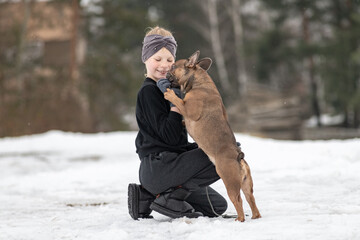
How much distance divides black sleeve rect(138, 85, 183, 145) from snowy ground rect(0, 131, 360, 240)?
0.69 meters

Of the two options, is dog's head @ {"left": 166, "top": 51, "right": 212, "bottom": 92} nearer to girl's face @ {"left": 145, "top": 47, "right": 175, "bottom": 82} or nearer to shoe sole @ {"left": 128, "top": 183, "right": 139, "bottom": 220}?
girl's face @ {"left": 145, "top": 47, "right": 175, "bottom": 82}

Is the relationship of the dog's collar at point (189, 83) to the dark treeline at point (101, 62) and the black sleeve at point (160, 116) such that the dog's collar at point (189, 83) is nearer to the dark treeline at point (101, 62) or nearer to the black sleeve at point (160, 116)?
the black sleeve at point (160, 116)

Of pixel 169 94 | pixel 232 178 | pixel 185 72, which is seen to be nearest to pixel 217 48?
pixel 185 72

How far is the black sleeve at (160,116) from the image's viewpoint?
3764 millimetres

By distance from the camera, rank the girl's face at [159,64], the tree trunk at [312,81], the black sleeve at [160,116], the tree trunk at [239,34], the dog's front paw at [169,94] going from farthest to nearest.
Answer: the tree trunk at [239,34], the tree trunk at [312,81], the girl's face at [159,64], the black sleeve at [160,116], the dog's front paw at [169,94]

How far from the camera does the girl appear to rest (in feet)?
12.5

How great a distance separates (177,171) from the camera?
382 cm

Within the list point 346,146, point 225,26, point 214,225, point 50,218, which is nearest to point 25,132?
point 346,146

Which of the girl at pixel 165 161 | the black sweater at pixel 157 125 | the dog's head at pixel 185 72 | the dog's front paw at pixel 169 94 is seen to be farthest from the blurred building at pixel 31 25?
the dog's front paw at pixel 169 94

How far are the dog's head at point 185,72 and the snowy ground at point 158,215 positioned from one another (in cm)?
109

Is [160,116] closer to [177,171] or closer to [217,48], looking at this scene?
[177,171]

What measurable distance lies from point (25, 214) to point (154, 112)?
1837mm

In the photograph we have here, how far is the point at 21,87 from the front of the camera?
1836cm

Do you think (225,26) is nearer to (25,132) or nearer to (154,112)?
(25,132)
